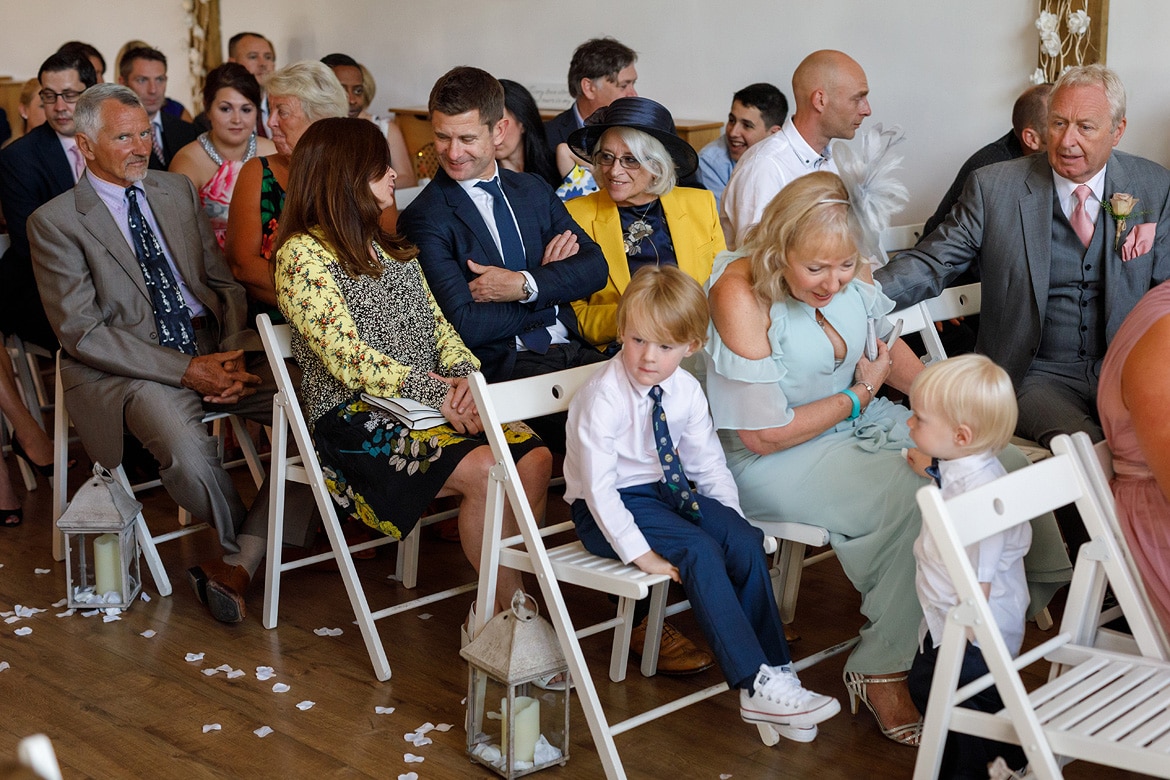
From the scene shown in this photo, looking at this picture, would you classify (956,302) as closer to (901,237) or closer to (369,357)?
(901,237)

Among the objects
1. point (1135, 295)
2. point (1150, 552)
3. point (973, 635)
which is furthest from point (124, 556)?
point (1135, 295)

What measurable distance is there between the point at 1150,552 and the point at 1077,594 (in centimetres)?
20

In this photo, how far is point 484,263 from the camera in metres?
3.76

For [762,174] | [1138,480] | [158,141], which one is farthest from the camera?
[158,141]

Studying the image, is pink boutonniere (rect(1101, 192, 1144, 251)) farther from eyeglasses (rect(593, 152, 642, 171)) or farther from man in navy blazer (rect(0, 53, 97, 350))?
man in navy blazer (rect(0, 53, 97, 350))

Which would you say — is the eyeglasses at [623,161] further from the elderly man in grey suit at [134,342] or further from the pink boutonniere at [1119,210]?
the pink boutonniere at [1119,210]

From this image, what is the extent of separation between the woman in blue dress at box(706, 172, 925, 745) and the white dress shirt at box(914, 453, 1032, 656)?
11.9 inches

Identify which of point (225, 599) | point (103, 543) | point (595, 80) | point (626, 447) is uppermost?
point (595, 80)

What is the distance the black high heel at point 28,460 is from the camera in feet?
15.8

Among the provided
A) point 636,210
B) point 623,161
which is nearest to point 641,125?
point 623,161

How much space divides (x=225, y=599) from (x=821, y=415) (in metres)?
1.84

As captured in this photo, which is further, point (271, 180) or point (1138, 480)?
point (271, 180)

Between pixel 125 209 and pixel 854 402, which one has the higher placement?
pixel 125 209

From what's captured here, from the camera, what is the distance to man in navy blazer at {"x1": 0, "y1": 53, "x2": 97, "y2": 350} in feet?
16.2
